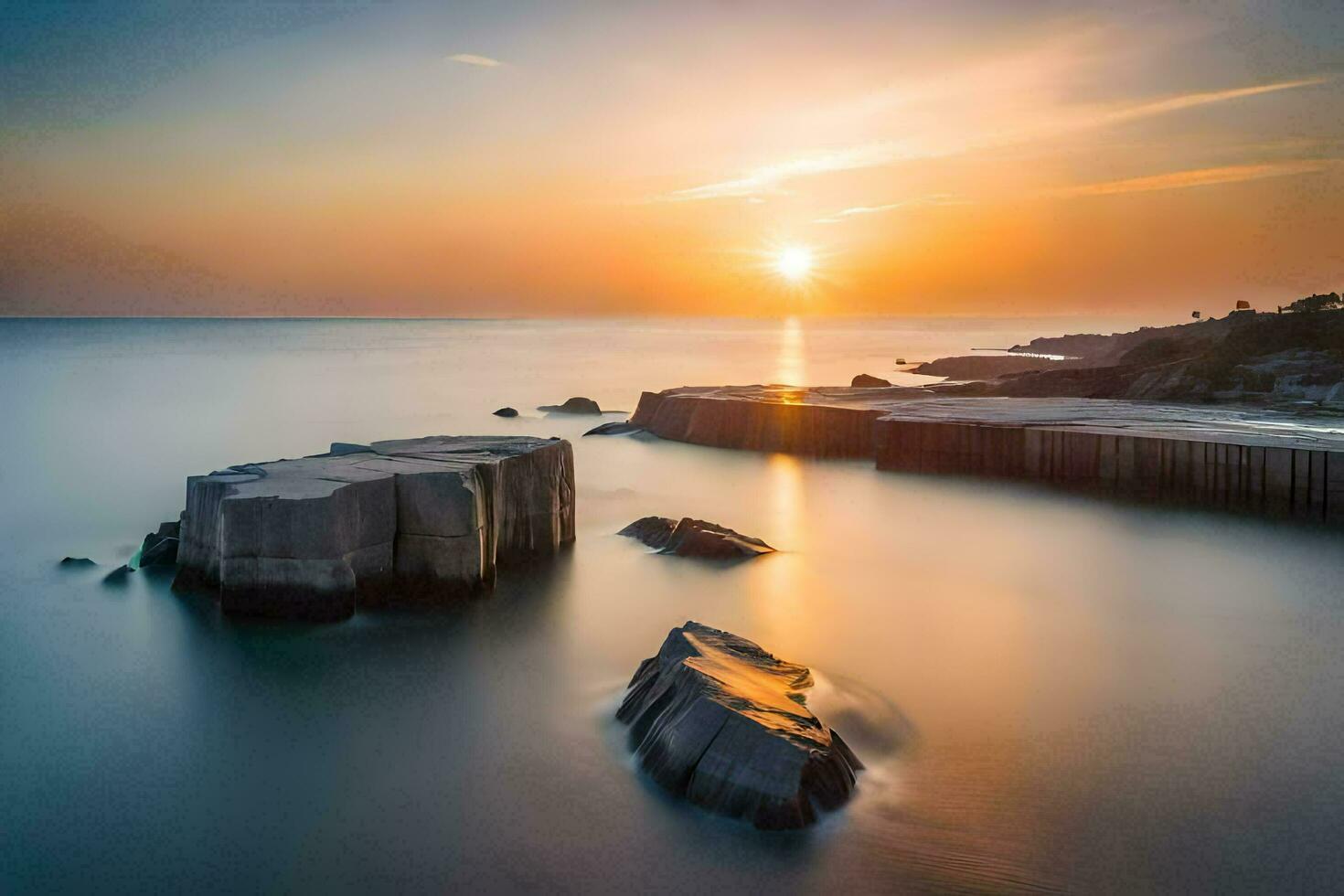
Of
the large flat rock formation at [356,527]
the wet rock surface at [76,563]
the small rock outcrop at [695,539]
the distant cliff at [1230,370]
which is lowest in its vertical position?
the wet rock surface at [76,563]

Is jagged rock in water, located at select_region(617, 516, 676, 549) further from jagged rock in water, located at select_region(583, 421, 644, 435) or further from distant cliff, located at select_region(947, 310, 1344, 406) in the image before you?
distant cliff, located at select_region(947, 310, 1344, 406)

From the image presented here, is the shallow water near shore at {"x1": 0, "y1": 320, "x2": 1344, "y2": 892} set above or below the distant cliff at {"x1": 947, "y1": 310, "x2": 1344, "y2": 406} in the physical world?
below

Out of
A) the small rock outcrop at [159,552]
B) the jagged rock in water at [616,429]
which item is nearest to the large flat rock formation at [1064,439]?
the jagged rock in water at [616,429]

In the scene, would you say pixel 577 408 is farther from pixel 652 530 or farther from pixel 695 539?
pixel 695 539

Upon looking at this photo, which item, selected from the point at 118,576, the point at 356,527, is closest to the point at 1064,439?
the point at 356,527

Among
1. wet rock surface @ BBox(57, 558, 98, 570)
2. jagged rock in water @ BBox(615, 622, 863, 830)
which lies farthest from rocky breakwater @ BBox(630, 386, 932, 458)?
jagged rock in water @ BBox(615, 622, 863, 830)

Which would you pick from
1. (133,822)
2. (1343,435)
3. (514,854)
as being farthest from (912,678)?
(1343,435)

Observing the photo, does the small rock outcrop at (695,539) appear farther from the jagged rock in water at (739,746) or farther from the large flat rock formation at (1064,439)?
the large flat rock formation at (1064,439)
